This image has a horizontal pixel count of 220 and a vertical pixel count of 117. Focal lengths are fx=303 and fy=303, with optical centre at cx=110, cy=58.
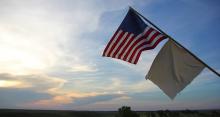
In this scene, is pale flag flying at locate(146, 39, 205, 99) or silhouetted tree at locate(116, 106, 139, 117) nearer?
pale flag flying at locate(146, 39, 205, 99)

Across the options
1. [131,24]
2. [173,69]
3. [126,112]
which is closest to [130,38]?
[131,24]

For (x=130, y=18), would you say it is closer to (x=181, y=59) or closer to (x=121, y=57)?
(x=121, y=57)

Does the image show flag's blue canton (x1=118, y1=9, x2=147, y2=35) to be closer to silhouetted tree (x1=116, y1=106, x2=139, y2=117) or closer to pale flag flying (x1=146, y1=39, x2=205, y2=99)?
pale flag flying (x1=146, y1=39, x2=205, y2=99)

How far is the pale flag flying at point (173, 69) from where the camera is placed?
1073 centimetres

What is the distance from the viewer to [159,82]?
11.0m

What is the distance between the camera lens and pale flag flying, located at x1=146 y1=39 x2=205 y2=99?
10.7m

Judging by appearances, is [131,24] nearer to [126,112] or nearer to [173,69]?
[173,69]

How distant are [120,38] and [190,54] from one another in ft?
8.83

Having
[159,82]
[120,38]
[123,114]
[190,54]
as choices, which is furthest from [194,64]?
[123,114]

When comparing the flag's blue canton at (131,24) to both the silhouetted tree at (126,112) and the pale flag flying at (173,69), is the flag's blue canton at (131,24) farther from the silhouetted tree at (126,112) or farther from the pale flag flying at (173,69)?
the silhouetted tree at (126,112)

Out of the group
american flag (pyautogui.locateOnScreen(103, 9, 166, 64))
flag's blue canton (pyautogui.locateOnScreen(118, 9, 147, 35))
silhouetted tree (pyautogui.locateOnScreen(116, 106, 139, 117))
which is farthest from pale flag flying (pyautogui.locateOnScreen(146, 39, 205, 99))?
silhouetted tree (pyautogui.locateOnScreen(116, 106, 139, 117))

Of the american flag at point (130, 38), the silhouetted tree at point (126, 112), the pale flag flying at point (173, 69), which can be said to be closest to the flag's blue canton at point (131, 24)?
the american flag at point (130, 38)

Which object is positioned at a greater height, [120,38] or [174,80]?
[120,38]

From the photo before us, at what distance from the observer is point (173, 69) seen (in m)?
11.0
